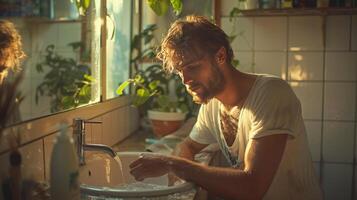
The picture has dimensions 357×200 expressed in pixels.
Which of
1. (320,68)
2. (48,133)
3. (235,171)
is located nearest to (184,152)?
(235,171)

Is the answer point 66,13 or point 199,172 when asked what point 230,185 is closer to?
point 199,172

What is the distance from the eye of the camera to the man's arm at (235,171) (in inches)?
40.1

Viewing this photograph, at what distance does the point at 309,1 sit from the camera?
1.91 m

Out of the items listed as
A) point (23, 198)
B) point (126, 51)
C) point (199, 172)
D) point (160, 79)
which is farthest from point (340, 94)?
point (23, 198)

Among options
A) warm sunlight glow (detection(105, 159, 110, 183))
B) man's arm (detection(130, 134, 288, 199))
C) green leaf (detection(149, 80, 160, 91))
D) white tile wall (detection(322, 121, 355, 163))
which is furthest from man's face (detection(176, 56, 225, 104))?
white tile wall (detection(322, 121, 355, 163))

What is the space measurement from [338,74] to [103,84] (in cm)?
121

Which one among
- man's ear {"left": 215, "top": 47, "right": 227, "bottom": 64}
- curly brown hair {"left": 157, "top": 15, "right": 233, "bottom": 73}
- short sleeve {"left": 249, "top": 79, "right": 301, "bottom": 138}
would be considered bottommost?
short sleeve {"left": 249, "top": 79, "right": 301, "bottom": 138}

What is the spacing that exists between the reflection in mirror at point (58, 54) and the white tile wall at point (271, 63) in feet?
3.00

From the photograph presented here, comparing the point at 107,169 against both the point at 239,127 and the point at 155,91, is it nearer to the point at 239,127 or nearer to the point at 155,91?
the point at 239,127

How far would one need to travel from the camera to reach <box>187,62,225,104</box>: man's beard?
1203 mm

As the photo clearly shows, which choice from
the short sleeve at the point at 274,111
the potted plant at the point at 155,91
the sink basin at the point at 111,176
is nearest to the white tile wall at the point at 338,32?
the potted plant at the point at 155,91

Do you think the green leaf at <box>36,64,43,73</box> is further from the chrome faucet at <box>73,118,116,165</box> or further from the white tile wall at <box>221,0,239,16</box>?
the white tile wall at <box>221,0,239,16</box>

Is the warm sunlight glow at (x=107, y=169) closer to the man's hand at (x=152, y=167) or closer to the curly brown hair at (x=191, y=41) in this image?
the man's hand at (x=152, y=167)

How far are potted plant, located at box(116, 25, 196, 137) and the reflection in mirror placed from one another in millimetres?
262
